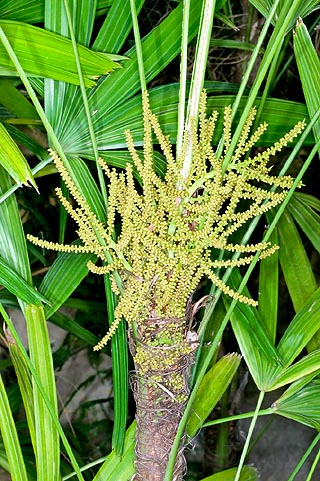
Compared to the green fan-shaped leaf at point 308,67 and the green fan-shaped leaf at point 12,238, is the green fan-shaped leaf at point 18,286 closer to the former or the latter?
the green fan-shaped leaf at point 12,238

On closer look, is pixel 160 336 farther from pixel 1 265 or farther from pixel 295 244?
pixel 295 244

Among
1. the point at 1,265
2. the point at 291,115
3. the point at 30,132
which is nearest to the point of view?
the point at 1,265

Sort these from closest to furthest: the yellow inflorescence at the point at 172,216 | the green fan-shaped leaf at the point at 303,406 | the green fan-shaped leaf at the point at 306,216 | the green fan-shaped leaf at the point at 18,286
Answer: the yellow inflorescence at the point at 172,216, the green fan-shaped leaf at the point at 18,286, the green fan-shaped leaf at the point at 303,406, the green fan-shaped leaf at the point at 306,216

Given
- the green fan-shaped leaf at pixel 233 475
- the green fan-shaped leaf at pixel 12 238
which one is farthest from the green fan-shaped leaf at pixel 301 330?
the green fan-shaped leaf at pixel 12 238

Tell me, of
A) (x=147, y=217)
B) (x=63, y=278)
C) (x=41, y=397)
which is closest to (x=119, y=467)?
(x=41, y=397)

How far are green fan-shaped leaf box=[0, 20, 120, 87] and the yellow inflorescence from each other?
A: 0.14 metres

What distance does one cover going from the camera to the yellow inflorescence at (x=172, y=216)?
0.69 metres

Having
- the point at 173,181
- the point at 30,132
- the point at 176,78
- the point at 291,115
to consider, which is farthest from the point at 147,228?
the point at 30,132

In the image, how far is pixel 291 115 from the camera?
981 mm

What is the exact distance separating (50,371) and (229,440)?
3.11 feet

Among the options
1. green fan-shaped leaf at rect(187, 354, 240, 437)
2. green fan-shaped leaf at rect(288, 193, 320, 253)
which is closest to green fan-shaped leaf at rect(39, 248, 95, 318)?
green fan-shaped leaf at rect(187, 354, 240, 437)

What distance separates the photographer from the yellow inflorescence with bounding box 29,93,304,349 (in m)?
0.69

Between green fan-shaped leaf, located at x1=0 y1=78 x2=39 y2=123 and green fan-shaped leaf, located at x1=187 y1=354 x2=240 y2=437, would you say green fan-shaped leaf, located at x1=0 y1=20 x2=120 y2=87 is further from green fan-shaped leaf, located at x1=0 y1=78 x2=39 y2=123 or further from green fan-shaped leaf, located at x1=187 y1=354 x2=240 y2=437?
green fan-shaped leaf, located at x1=187 y1=354 x2=240 y2=437

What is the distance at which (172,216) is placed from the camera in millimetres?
695
